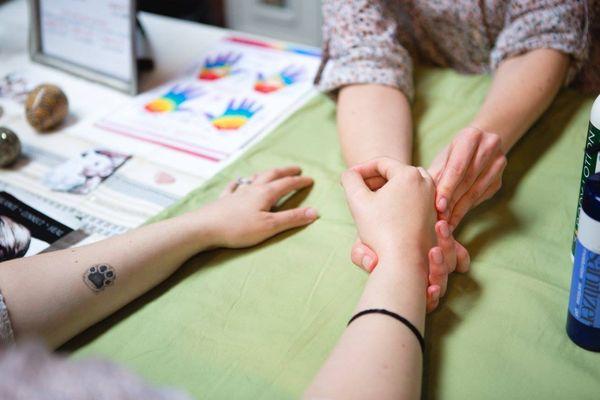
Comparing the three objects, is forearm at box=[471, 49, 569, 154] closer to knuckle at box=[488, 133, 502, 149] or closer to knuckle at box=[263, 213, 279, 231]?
knuckle at box=[488, 133, 502, 149]

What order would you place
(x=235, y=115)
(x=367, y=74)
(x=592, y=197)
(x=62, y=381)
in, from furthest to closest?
(x=235, y=115) < (x=367, y=74) < (x=592, y=197) < (x=62, y=381)

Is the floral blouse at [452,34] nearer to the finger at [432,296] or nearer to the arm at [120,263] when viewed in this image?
the arm at [120,263]

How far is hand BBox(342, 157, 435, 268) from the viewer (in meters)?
0.69

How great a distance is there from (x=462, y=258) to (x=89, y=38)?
87cm

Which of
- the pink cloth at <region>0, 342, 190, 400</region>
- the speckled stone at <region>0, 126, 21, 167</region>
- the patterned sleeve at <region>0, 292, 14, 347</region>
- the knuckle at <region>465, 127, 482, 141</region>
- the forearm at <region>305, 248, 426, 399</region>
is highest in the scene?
the pink cloth at <region>0, 342, 190, 400</region>

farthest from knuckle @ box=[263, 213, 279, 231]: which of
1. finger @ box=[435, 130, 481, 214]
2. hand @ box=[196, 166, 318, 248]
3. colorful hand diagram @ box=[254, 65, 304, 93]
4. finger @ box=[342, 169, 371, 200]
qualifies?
colorful hand diagram @ box=[254, 65, 304, 93]

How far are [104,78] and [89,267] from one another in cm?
61

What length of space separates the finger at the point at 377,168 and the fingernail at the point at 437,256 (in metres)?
0.12

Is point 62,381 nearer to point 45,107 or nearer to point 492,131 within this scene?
point 492,131

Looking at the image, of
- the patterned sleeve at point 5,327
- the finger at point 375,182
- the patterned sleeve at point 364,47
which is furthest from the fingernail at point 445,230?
the patterned sleeve at point 5,327

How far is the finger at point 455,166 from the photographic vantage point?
750mm

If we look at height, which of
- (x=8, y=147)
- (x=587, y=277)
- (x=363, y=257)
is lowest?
(x=8, y=147)

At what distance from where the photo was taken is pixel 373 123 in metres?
0.93

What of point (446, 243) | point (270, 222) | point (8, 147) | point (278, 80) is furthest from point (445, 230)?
point (8, 147)
